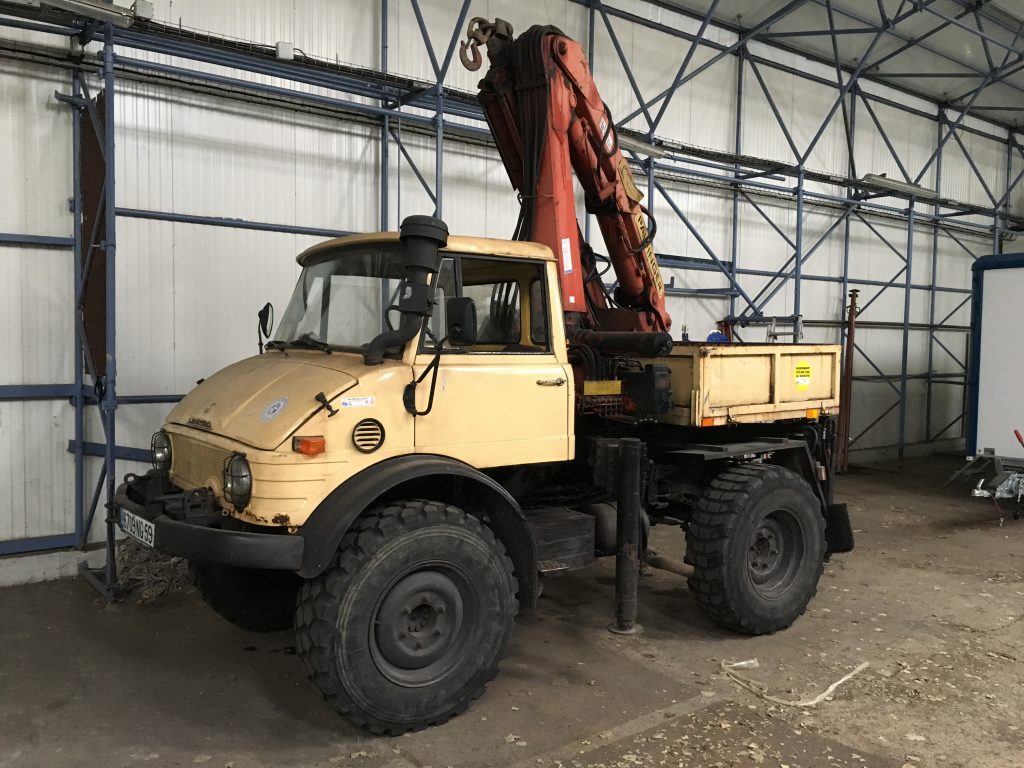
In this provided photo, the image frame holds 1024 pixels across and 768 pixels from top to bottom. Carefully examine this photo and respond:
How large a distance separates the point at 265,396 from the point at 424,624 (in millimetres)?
1448

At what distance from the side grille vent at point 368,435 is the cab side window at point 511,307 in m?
0.84

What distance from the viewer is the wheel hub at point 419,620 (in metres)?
3.93

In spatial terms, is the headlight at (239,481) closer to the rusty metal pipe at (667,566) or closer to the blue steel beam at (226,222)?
the rusty metal pipe at (667,566)

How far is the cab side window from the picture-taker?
15.5 ft

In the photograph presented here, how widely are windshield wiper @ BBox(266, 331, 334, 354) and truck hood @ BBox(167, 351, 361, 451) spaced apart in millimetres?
47

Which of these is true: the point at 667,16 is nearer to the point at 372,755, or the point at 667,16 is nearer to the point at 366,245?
the point at 366,245

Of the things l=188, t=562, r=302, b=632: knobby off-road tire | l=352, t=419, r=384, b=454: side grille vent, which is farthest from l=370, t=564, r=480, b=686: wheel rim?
l=188, t=562, r=302, b=632: knobby off-road tire

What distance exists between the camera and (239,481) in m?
3.82

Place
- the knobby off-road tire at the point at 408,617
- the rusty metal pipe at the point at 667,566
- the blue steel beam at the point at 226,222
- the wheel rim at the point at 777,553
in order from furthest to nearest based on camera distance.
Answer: the blue steel beam at the point at 226,222 → the rusty metal pipe at the point at 667,566 → the wheel rim at the point at 777,553 → the knobby off-road tire at the point at 408,617

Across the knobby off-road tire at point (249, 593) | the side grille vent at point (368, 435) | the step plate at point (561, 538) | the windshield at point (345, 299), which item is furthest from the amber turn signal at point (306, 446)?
the knobby off-road tire at point (249, 593)

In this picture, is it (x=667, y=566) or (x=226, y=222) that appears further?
(x=226, y=222)

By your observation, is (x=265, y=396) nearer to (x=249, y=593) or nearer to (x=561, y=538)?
(x=249, y=593)

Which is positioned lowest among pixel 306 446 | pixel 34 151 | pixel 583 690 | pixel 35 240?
pixel 583 690

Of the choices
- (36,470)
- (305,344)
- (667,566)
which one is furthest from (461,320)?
(36,470)
